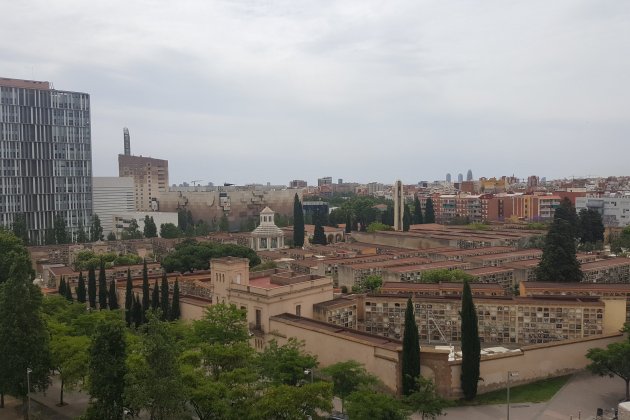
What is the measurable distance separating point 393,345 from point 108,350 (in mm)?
14193

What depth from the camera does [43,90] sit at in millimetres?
108625

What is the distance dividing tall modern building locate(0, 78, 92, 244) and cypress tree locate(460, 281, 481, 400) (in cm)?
9231

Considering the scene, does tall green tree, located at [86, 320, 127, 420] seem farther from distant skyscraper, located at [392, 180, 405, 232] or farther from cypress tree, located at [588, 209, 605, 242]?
distant skyscraper, located at [392, 180, 405, 232]

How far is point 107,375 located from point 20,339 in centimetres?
A: 785

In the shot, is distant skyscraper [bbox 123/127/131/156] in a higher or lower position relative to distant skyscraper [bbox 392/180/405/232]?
higher

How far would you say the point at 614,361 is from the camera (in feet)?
94.9

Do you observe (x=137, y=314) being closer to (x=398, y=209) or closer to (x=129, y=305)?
(x=129, y=305)

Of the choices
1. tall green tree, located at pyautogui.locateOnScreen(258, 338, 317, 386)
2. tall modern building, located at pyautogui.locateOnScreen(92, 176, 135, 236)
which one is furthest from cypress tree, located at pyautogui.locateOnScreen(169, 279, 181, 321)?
tall modern building, located at pyautogui.locateOnScreen(92, 176, 135, 236)

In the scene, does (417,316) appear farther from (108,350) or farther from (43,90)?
(43,90)

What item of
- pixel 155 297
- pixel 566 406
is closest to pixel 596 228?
pixel 566 406

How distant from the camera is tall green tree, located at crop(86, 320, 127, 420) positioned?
23625 millimetres

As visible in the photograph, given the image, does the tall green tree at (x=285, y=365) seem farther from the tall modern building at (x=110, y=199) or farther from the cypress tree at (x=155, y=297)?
the tall modern building at (x=110, y=199)

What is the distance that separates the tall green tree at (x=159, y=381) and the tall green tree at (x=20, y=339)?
33.1ft

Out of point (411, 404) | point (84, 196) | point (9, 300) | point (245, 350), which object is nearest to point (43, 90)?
point (84, 196)
